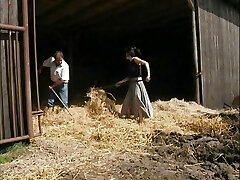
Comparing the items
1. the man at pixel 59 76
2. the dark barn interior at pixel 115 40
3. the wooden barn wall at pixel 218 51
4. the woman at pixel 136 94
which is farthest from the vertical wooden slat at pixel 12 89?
the wooden barn wall at pixel 218 51

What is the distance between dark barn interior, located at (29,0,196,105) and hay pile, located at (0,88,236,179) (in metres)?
2.35

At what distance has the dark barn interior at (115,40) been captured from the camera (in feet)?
35.8

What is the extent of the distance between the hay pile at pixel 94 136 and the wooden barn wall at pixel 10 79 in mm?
455

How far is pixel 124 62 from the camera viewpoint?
17.6 m

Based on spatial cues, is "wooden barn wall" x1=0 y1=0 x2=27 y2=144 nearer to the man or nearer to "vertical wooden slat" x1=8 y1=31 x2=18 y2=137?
"vertical wooden slat" x1=8 y1=31 x2=18 y2=137

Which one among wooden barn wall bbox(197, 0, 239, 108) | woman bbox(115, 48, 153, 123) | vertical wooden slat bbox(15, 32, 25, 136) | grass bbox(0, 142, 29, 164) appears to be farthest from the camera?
wooden barn wall bbox(197, 0, 239, 108)

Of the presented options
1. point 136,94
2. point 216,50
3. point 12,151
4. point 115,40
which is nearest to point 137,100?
point 136,94

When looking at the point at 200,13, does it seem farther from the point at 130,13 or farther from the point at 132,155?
the point at 132,155

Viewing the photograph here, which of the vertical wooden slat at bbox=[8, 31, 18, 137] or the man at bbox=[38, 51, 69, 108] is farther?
the man at bbox=[38, 51, 69, 108]

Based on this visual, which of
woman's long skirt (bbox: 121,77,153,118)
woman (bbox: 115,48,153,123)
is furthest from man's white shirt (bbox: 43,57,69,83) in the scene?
woman's long skirt (bbox: 121,77,153,118)

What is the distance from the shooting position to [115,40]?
1683 cm

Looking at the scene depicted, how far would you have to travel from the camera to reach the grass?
559 cm

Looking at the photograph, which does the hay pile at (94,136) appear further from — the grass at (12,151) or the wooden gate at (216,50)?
the wooden gate at (216,50)

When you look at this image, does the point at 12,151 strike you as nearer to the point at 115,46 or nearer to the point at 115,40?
the point at 115,40
